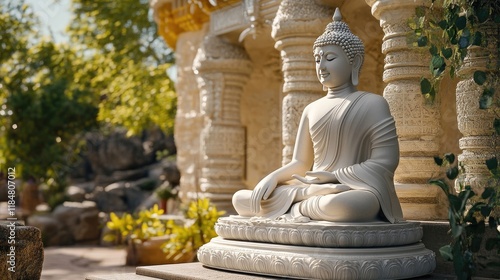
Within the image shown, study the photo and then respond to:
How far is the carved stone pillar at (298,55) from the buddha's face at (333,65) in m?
2.07

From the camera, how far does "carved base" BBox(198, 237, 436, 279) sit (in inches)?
162

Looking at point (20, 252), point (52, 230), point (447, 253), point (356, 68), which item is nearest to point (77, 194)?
point (52, 230)

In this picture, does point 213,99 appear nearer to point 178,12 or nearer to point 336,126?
point 178,12

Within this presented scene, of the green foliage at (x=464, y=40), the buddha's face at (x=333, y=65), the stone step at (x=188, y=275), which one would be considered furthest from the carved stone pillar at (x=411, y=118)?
the stone step at (x=188, y=275)

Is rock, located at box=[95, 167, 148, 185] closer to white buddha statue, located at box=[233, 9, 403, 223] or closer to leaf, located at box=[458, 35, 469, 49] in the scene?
white buddha statue, located at box=[233, 9, 403, 223]

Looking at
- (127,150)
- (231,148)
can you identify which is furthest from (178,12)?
(127,150)

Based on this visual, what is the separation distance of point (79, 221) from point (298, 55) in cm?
929

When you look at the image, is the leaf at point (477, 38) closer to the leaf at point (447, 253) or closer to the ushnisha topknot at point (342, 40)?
the ushnisha topknot at point (342, 40)

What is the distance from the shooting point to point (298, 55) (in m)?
7.12

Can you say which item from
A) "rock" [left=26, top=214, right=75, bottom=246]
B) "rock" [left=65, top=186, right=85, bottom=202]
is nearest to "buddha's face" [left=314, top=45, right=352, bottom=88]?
"rock" [left=26, top=214, right=75, bottom=246]

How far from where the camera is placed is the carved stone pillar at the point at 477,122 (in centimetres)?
475

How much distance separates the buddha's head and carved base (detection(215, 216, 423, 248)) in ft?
3.75

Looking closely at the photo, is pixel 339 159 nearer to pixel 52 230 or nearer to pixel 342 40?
pixel 342 40

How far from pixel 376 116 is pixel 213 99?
4.77 metres
